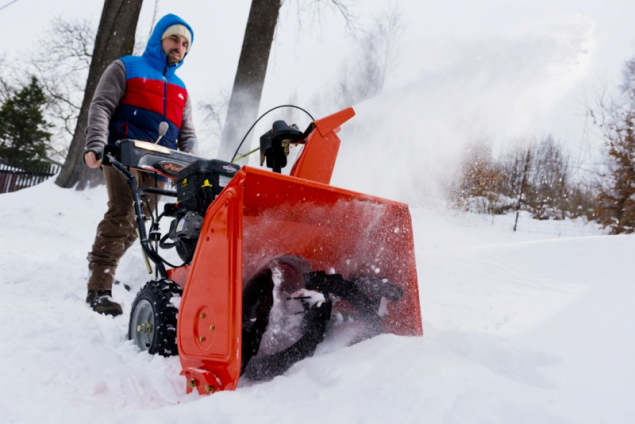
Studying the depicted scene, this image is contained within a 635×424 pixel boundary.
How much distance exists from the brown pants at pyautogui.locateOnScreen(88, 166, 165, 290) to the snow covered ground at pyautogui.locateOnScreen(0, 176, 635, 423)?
230 millimetres

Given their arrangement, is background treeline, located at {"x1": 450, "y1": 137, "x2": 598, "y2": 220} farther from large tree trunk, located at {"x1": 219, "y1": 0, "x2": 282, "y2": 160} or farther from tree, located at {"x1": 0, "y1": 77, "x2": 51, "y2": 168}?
tree, located at {"x1": 0, "y1": 77, "x2": 51, "y2": 168}

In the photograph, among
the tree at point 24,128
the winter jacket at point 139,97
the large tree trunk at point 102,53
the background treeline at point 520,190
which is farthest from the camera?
the tree at point 24,128

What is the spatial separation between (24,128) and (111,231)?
3038 cm

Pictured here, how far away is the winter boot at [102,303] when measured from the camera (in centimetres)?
279

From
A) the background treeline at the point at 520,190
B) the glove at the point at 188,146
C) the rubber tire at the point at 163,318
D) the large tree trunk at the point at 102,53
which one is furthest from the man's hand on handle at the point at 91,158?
the background treeline at the point at 520,190

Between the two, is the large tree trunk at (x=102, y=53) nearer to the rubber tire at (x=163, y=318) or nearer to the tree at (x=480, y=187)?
the rubber tire at (x=163, y=318)

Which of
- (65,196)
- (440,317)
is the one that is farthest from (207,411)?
(65,196)

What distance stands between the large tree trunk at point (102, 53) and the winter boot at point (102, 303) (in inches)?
219

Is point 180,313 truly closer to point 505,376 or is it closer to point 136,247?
point 505,376

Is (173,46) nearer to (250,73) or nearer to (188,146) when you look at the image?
(188,146)

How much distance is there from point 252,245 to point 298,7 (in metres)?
8.96

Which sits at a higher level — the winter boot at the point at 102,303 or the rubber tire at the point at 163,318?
the rubber tire at the point at 163,318

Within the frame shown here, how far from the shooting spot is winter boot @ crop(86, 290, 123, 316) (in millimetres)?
2791

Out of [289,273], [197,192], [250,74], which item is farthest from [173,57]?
[250,74]
